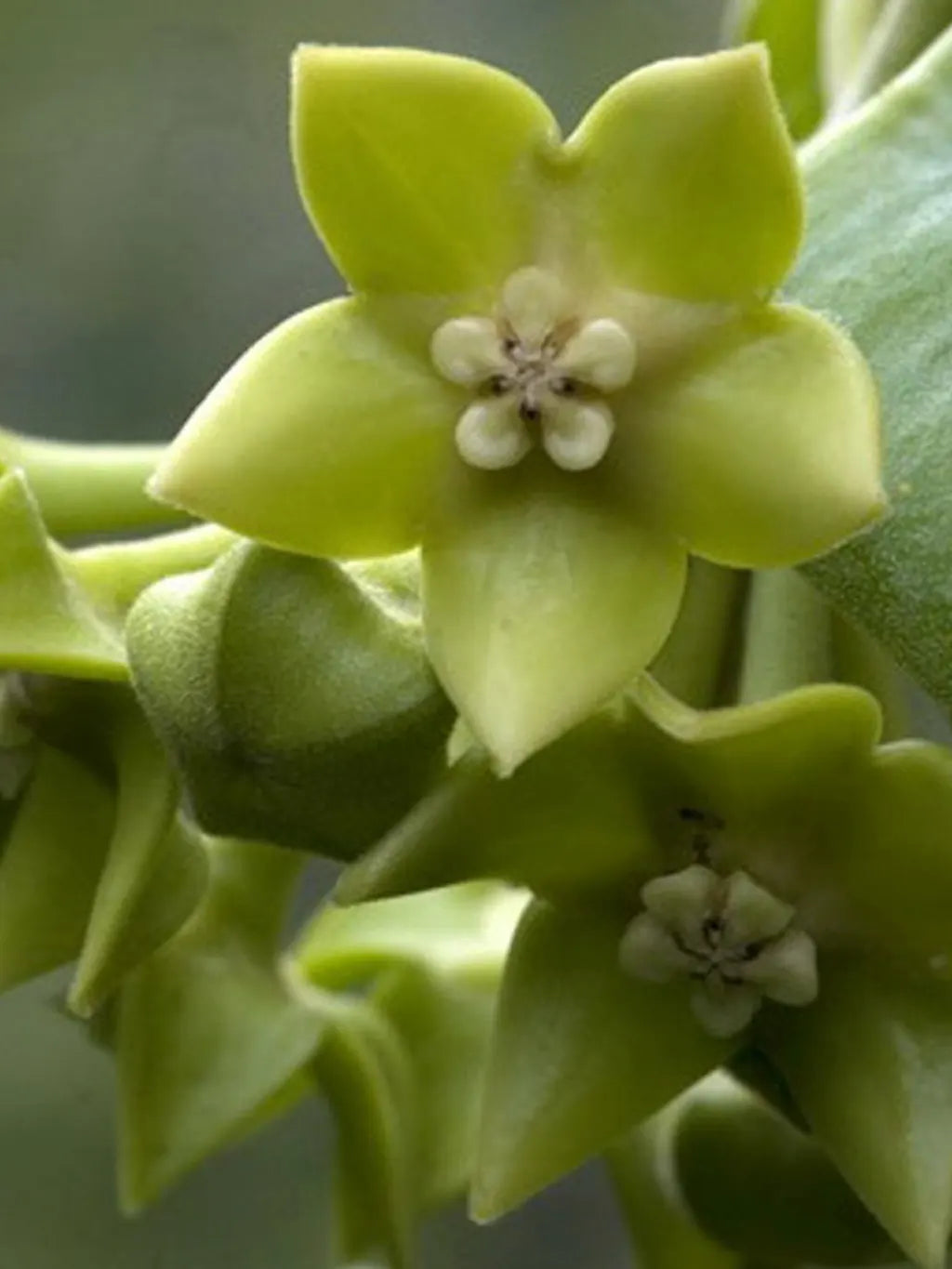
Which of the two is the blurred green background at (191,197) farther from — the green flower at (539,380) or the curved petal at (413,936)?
the green flower at (539,380)

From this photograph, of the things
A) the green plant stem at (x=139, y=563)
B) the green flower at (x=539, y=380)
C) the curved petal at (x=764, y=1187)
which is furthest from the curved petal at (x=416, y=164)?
the curved petal at (x=764, y=1187)

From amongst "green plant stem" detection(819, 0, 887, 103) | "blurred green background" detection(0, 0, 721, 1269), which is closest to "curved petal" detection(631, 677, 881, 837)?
"green plant stem" detection(819, 0, 887, 103)

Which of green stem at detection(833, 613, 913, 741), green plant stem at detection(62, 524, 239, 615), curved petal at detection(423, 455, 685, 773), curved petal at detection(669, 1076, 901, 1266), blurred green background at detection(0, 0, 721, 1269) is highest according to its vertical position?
curved petal at detection(423, 455, 685, 773)

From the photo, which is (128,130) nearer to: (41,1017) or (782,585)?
(41,1017)

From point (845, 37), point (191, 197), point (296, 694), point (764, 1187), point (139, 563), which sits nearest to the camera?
point (296, 694)

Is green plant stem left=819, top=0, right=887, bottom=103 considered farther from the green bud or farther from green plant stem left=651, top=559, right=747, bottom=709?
the green bud

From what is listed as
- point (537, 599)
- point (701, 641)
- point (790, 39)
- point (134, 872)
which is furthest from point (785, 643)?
point (790, 39)

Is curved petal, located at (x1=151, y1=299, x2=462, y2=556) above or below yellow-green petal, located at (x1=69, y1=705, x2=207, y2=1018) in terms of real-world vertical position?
above

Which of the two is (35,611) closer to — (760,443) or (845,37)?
(760,443)
